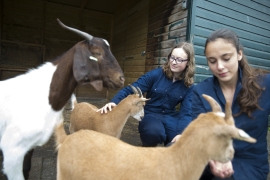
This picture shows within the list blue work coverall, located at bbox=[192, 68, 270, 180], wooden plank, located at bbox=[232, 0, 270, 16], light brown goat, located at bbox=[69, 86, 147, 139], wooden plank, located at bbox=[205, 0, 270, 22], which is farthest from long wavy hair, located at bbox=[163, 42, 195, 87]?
wooden plank, located at bbox=[232, 0, 270, 16]

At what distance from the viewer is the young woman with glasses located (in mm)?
2748

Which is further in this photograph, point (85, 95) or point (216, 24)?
point (85, 95)

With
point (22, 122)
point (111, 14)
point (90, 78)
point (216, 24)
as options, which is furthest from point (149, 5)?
point (22, 122)

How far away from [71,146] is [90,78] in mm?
766

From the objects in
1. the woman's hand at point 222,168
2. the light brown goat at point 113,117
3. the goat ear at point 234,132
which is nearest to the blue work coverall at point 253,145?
the woman's hand at point 222,168

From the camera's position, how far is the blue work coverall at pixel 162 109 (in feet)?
9.16

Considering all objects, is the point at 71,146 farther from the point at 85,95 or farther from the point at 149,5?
the point at 85,95

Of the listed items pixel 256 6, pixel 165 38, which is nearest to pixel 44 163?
pixel 165 38

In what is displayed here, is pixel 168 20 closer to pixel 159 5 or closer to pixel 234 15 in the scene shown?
pixel 159 5

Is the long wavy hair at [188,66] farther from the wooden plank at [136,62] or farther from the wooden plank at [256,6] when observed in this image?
the wooden plank at [136,62]

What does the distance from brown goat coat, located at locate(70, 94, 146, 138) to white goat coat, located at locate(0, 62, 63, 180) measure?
998mm

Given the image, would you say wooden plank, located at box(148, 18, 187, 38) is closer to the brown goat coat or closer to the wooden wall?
the wooden wall

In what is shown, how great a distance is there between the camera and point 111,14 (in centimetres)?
945

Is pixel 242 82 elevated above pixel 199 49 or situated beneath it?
situated beneath
